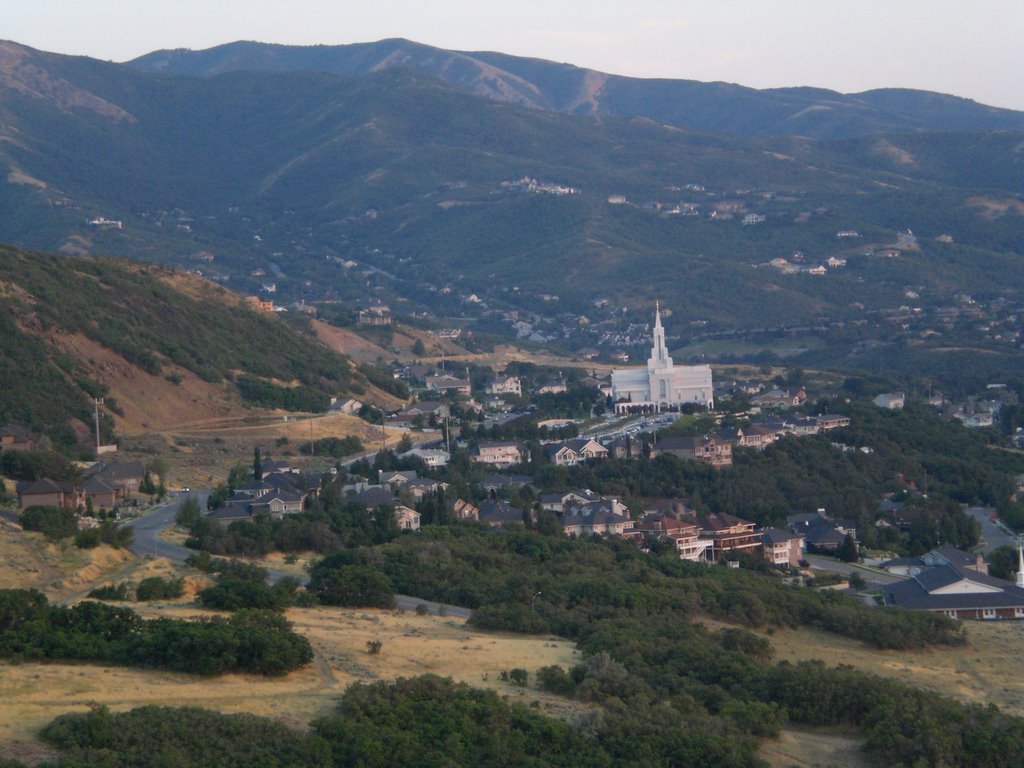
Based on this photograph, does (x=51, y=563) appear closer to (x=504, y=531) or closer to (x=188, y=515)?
(x=188, y=515)

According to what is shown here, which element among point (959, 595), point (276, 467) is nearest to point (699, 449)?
point (276, 467)

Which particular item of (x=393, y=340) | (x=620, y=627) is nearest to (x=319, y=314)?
(x=393, y=340)

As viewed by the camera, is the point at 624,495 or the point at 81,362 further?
the point at 81,362

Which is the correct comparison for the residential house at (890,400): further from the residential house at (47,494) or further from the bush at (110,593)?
the bush at (110,593)

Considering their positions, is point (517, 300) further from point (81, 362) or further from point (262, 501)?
point (262, 501)

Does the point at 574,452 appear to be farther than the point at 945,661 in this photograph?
Yes

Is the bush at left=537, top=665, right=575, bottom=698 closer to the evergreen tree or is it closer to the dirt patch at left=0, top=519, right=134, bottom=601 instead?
the dirt patch at left=0, top=519, right=134, bottom=601

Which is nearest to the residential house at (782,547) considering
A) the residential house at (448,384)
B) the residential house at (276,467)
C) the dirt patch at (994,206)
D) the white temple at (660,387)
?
the residential house at (276,467)
